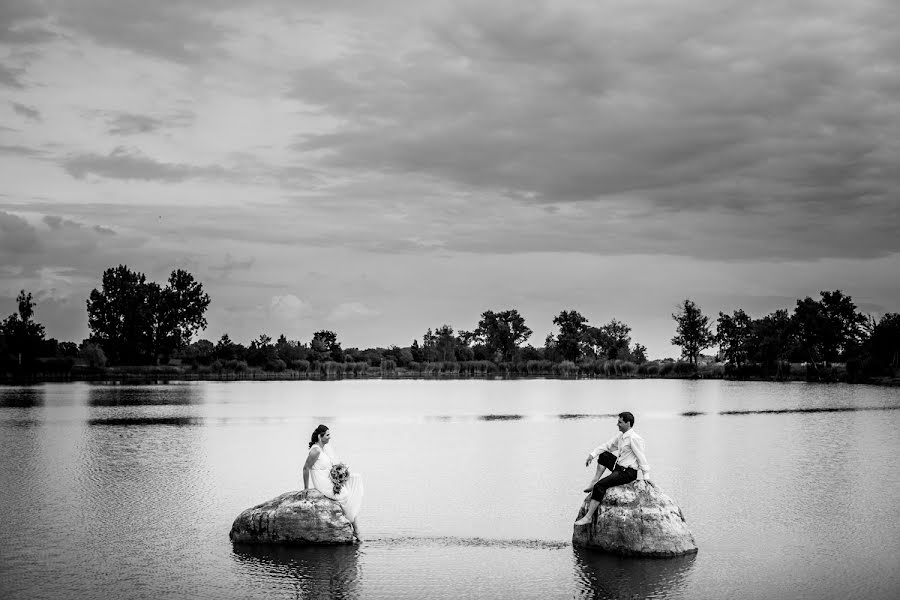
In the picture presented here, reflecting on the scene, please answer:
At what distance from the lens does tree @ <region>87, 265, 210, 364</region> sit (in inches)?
5349

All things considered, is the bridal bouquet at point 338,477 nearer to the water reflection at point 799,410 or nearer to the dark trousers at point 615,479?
the dark trousers at point 615,479

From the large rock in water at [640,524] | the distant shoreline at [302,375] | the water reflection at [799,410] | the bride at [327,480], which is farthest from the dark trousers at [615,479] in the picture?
the distant shoreline at [302,375]

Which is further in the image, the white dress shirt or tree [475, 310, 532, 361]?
tree [475, 310, 532, 361]

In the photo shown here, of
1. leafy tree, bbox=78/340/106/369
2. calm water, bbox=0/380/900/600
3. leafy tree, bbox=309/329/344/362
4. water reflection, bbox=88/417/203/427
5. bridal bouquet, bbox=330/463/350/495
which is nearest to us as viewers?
calm water, bbox=0/380/900/600

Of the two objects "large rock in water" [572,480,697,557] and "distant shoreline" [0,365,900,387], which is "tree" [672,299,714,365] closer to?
"distant shoreline" [0,365,900,387]

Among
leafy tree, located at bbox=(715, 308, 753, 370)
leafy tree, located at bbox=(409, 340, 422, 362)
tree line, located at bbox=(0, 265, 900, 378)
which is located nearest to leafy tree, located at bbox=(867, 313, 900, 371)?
tree line, located at bbox=(0, 265, 900, 378)

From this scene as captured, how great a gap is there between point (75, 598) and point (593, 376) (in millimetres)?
144175

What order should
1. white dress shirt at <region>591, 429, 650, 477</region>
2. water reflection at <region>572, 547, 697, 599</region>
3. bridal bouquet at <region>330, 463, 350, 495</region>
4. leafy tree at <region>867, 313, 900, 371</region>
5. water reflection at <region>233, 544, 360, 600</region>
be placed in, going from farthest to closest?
leafy tree at <region>867, 313, 900, 371</region> → bridal bouquet at <region>330, 463, 350, 495</region> → white dress shirt at <region>591, 429, 650, 477</region> → water reflection at <region>233, 544, 360, 600</region> → water reflection at <region>572, 547, 697, 599</region>

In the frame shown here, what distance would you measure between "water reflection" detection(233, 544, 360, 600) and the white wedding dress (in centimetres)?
72

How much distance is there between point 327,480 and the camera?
649 inches

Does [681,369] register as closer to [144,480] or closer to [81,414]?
[81,414]

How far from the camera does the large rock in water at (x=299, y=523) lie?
15.9m

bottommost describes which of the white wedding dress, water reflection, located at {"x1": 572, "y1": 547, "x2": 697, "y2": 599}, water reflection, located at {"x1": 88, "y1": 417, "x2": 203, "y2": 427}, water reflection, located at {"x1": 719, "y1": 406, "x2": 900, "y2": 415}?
water reflection, located at {"x1": 719, "y1": 406, "x2": 900, "y2": 415}

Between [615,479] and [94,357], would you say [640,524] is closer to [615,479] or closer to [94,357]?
[615,479]
